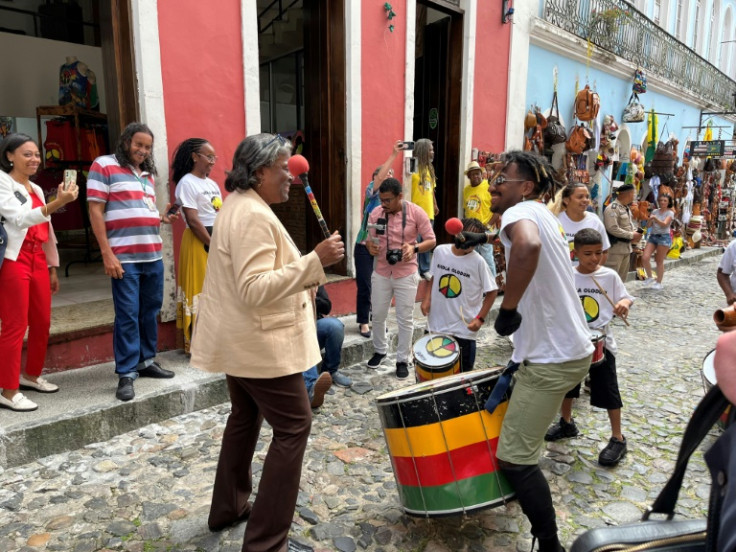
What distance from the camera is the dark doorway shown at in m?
8.11

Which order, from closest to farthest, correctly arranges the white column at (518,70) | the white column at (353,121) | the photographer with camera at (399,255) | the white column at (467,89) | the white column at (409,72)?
the photographer with camera at (399,255) < the white column at (353,121) < the white column at (409,72) < the white column at (467,89) < the white column at (518,70)

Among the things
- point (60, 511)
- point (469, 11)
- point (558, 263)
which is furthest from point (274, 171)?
point (469, 11)

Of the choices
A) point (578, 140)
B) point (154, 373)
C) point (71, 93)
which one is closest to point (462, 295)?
point (154, 373)

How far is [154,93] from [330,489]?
3.61 meters

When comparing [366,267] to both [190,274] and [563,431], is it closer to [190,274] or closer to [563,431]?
[190,274]

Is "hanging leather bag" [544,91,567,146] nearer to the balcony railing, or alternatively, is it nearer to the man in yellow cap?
the balcony railing

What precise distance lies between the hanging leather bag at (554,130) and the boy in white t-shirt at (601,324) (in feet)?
20.5

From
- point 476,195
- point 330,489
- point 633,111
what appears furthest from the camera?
point 633,111

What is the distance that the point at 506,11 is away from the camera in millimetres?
8297

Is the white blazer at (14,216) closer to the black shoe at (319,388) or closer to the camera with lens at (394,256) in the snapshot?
the black shoe at (319,388)

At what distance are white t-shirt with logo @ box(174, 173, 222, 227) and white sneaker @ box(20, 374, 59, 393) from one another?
1692 mm

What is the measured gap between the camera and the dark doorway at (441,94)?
8.11 meters

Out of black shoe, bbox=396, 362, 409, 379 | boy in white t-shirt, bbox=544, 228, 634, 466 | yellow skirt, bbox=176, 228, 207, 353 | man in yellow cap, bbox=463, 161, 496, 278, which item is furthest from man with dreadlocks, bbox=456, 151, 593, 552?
man in yellow cap, bbox=463, 161, 496, 278

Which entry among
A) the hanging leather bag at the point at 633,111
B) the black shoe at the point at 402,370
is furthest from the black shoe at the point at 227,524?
the hanging leather bag at the point at 633,111
